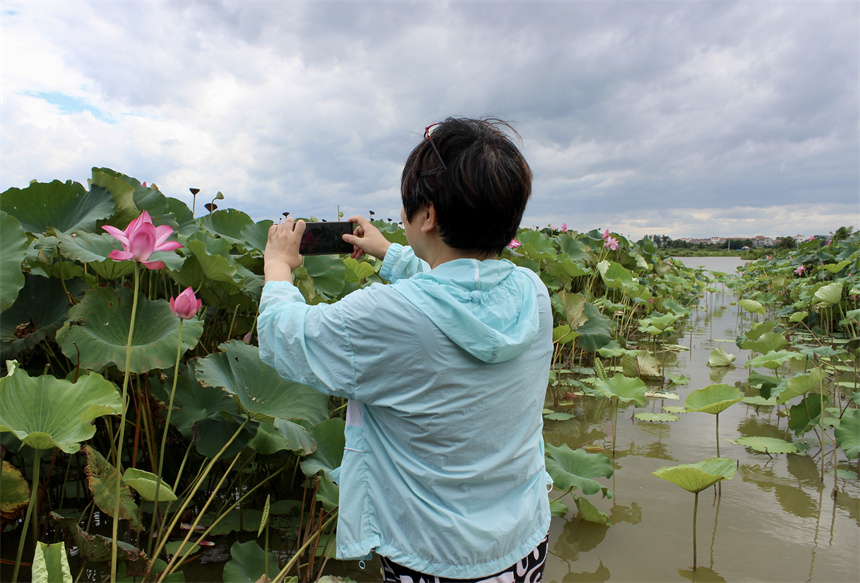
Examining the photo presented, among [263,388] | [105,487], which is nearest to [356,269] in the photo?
[263,388]

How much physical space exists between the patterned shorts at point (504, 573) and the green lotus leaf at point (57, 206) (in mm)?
1266

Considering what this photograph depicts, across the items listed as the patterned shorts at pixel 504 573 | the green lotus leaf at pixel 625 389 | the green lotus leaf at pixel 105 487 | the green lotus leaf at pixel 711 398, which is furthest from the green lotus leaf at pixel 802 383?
the green lotus leaf at pixel 105 487

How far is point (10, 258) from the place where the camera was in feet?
3.90

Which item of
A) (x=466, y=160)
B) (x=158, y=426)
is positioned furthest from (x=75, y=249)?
(x=466, y=160)

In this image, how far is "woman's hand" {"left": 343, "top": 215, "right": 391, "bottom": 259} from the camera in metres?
1.16

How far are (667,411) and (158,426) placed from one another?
2457 mm

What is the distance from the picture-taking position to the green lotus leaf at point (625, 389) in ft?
7.68

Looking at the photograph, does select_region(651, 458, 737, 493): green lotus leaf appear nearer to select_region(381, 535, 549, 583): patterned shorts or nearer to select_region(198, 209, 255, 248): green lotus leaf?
select_region(381, 535, 549, 583): patterned shorts

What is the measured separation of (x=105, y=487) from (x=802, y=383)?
95.2 inches

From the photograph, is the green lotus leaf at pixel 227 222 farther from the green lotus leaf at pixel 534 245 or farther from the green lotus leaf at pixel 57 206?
the green lotus leaf at pixel 534 245

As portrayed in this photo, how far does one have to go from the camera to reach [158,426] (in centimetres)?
163

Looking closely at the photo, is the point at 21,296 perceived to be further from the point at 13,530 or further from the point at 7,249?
the point at 13,530

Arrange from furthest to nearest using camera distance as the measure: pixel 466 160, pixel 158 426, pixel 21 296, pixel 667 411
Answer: pixel 667 411 → pixel 158 426 → pixel 21 296 → pixel 466 160

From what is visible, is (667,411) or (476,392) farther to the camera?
(667,411)
